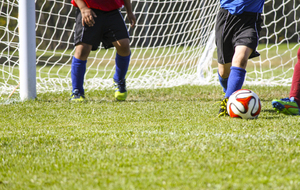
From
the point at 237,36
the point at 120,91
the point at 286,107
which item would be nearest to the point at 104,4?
the point at 120,91

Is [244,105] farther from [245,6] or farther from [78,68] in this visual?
[78,68]

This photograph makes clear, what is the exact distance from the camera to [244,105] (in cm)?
260

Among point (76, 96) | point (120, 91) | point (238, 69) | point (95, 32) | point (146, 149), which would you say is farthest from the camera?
point (120, 91)

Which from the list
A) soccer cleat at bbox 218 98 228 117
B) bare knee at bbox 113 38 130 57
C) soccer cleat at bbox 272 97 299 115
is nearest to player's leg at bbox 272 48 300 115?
soccer cleat at bbox 272 97 299 115

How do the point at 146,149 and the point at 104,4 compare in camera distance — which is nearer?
the point at 146,149

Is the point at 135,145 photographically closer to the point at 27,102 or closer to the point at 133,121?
the point at 133,121

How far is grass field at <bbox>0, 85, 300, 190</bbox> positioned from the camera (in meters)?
1.44

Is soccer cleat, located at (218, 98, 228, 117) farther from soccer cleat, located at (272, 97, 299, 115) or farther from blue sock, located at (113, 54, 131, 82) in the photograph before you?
blue sock, located at (113, 54, 131, 82)

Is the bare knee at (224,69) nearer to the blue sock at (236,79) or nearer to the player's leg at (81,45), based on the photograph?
the blue sock at (236,79)

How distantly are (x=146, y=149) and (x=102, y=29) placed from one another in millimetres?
2215

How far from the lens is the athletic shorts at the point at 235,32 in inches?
114

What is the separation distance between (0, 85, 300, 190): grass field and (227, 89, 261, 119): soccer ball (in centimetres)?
8

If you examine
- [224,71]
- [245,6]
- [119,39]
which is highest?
[245,6]

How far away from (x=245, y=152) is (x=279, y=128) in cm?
66
